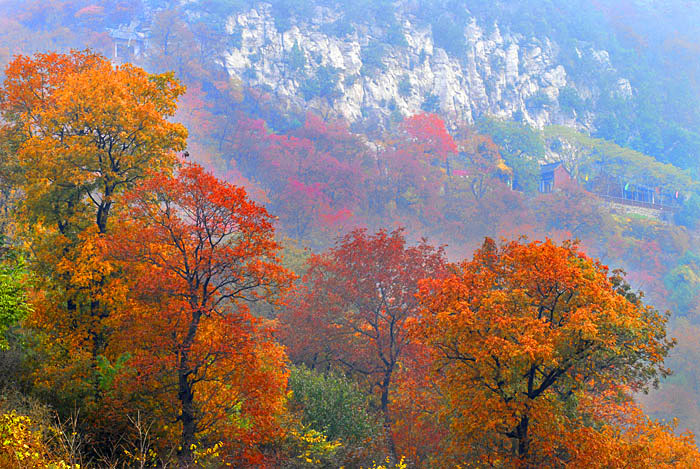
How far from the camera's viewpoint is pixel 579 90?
94.6 meters

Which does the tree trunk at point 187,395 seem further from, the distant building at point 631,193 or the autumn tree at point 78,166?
the distant building at point 631,193

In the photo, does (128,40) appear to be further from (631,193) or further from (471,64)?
(631,193)

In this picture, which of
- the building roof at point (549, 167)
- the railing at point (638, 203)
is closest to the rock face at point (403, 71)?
the building roof at point (549, 167)

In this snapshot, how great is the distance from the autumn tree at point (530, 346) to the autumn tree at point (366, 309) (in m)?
8.08

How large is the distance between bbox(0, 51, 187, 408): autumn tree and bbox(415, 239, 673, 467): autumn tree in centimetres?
Result: 1024

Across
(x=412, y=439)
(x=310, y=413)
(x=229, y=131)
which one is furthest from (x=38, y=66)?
(x=229, y=131)

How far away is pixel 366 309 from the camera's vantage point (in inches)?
945

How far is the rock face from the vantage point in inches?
2965

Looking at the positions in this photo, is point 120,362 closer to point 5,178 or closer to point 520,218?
point 5,178

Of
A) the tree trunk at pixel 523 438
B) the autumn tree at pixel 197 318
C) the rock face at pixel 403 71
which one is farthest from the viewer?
the rock face at pixel 403 71

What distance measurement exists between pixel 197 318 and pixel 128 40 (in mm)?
71600

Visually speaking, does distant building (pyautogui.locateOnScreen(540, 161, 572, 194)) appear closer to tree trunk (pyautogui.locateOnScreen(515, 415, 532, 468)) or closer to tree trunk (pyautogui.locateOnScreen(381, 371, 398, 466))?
tree trunk (pyautogui.locateOnScreen(381, 371, 398, 466))

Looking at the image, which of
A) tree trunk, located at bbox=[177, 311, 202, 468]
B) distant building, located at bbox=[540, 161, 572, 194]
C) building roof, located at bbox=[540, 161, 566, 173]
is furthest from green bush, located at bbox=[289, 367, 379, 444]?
building roof, located at bbox=[540, 161, 566, 173]

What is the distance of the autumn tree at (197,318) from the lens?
1267cm
